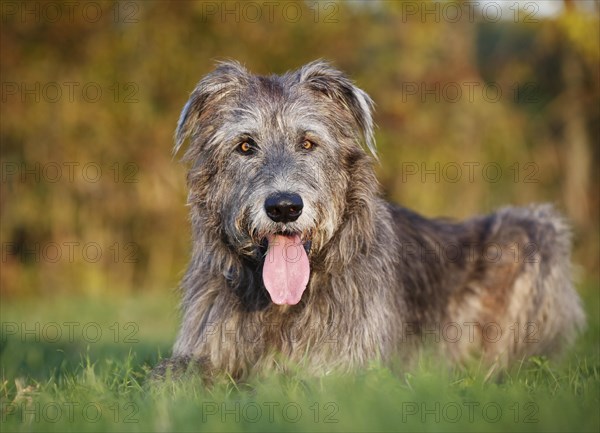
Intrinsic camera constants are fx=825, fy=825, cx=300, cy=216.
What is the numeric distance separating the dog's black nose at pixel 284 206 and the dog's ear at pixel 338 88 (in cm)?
92

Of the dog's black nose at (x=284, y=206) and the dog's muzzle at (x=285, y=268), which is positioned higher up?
the dog's black nose at (x=284, y=206)

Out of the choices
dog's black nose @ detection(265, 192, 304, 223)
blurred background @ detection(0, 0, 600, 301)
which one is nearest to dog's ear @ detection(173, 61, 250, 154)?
dog's black nose @ detection(265, 192, 304, 223)

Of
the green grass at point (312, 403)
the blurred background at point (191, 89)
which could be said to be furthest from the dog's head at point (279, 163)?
the blurred background at point (191, 89)

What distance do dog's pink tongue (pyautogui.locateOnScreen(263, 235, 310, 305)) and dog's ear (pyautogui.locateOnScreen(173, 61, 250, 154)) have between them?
41.8 inches

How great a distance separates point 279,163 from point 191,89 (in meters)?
11.4

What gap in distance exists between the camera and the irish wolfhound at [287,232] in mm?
5148

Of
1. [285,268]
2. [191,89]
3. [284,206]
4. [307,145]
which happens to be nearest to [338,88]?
[307,145]

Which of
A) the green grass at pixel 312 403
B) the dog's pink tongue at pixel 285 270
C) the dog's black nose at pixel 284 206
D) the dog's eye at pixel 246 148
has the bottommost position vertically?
the green grass at pixel 312 403

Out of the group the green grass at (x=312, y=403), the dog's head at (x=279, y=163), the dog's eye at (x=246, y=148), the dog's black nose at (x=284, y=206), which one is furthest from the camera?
the dog's eye at (x=246, y=148)

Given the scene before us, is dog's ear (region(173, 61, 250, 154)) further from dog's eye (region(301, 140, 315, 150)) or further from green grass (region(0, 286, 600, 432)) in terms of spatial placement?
green grass (region(0, 286, 600, 432))

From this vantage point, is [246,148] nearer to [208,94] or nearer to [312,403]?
[208,94]

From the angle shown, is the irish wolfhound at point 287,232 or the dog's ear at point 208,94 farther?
the dog's ear at point 208,94

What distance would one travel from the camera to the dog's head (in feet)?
16.7

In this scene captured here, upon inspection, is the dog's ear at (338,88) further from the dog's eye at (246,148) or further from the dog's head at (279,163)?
the dog's eye at (246,148)
